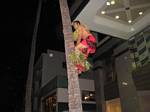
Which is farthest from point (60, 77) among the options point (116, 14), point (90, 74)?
point (116, 14)

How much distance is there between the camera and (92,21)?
8922 mm

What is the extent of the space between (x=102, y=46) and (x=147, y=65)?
15.6 ft

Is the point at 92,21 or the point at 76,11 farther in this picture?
the point at 92,21

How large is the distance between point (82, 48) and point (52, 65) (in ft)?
48.7

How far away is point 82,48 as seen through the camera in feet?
16.4

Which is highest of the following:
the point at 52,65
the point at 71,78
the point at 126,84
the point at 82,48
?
the point at 52,65

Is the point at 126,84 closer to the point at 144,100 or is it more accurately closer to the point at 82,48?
the point at 144,100

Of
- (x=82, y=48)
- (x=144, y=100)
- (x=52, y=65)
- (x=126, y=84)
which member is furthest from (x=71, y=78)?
(x=52, y=65)

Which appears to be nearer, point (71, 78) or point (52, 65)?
point (71, 78)

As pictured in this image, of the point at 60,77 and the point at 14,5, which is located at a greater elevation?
the point at 14,5

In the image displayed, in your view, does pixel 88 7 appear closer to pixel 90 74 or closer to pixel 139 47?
pixel 139 47

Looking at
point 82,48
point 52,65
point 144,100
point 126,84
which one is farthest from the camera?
point 52,65

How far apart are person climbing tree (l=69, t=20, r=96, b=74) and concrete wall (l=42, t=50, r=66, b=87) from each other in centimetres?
1394

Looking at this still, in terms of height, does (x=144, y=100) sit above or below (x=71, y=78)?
below
